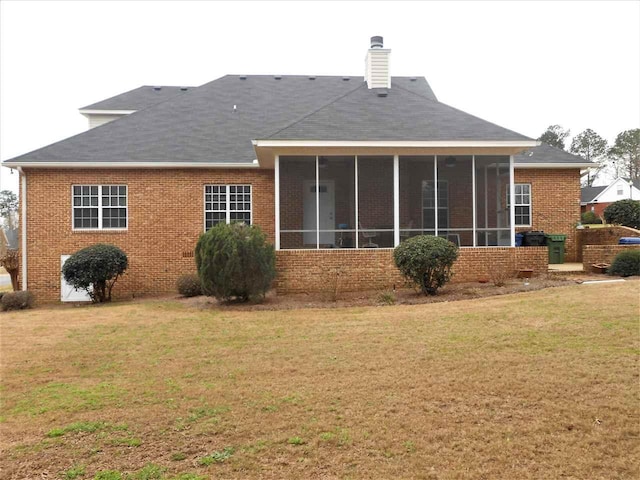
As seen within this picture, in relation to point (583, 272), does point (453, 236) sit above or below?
above

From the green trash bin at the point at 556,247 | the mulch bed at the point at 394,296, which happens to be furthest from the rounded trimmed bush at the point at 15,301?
the green trash bin at the point at 556,247

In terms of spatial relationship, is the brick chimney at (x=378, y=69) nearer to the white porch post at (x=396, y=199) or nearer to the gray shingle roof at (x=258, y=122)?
the gray shingle roof at (x=258, y=122)

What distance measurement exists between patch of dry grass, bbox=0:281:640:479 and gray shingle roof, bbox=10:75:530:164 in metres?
6.29

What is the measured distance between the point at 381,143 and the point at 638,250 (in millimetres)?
6732

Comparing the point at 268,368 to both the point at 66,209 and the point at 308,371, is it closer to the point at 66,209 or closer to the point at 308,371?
the point at 308,371

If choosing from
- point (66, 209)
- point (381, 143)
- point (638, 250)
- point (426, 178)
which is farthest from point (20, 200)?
point (638, 250)

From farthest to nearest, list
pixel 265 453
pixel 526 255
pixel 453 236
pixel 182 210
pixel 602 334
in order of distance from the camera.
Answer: pixel 182 210, pixel 453 236, pixel 526 255, pixel 602 334, pixel 265 453

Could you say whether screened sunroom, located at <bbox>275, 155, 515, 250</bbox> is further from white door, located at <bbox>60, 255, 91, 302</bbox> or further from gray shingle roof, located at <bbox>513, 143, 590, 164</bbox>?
white door, located at <bbox>60, 255, 91, 302</bbox>

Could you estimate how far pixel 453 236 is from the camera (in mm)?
15359

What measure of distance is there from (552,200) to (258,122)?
10.7 m

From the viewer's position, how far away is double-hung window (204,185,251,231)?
16797mm

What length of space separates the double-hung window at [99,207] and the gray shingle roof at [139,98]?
657cm

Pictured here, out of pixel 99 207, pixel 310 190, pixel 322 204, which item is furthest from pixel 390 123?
pixel 99 207

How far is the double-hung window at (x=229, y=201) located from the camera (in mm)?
16797
